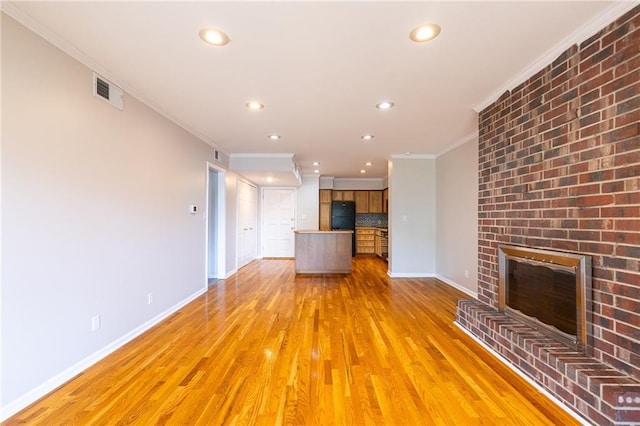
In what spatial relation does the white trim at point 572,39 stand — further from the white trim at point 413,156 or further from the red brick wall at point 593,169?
the white trim at point 413,156

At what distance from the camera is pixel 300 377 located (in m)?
2.03

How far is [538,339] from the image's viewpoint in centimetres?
201

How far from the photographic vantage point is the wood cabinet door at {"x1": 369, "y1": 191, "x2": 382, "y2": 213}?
862cm

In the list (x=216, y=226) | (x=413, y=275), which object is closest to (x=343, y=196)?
(x=413, y=275)

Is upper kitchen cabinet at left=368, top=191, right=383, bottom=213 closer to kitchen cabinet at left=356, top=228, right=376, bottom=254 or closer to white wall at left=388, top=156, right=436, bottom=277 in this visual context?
kitchen cabinet at left=356, top=228, right=376, bottom=254

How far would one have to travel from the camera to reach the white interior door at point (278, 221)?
7875 mm

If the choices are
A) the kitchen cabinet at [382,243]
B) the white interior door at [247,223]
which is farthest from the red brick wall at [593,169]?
the white interior door at [247,223]

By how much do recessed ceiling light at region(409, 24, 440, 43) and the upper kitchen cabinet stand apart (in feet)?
22.4

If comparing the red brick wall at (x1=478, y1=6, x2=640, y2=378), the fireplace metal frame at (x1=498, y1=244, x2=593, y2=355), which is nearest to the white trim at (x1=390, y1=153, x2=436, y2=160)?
the red brick wall at (x1=478, y1=6, x2=640, y2=378)

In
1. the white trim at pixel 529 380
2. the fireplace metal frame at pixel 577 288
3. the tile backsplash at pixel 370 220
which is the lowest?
the white trim at pixel 529 380

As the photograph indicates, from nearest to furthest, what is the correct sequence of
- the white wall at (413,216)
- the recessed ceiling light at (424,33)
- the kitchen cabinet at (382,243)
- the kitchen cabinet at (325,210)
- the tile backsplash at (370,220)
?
the recessed ceiling light at (424,33) < the white wall at (413,216) < the kitchen cabinet at (382,243) < the kitchen cabinet at (325,210) < the tile backsplash at (370,220)

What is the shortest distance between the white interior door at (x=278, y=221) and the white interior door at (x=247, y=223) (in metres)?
0.34

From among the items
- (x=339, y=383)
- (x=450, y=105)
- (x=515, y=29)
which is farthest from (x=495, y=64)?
(x=339, y=383)

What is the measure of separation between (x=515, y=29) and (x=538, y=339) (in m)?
Answer: 2.12
